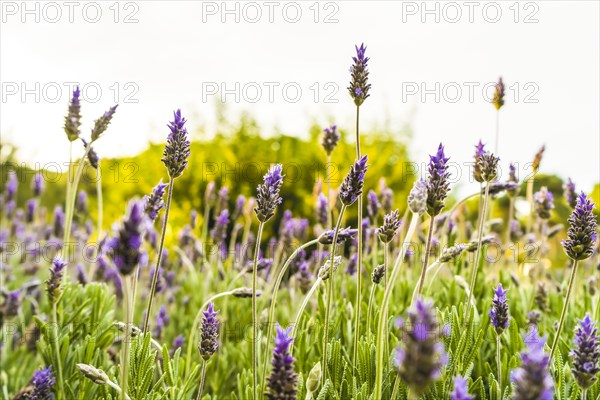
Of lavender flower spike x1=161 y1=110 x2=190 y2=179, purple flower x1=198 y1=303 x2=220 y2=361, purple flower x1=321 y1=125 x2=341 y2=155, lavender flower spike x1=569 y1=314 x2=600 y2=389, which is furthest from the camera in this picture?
purple flower x1=321 y1=125 x2=341 y2=155

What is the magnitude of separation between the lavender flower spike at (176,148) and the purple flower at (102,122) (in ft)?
1.78

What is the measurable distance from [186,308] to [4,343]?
131 cm

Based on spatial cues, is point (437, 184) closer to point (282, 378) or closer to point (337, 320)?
point (282, 378)

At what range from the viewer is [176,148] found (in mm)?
1593

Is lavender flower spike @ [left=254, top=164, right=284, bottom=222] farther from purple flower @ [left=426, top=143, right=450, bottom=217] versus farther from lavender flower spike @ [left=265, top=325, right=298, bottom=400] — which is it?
lavender flower spike @ [left=265, top=325, right=298, bottom=400]

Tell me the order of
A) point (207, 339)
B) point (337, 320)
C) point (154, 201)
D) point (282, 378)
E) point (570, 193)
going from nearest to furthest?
point (282, 378) < point (207, 339) < point (154, 201) < point (337, 320) < point (570, 193)

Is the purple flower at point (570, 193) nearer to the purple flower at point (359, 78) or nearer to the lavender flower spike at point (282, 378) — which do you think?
the purple flower at point (359, 78)

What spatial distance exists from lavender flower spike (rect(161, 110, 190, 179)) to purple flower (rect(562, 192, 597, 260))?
1.11m

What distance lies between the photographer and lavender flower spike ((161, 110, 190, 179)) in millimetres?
1575

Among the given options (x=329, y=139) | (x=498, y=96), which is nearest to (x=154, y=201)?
(x=329, y=139)

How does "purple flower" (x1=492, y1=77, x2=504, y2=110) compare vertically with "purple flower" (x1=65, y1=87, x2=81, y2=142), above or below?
above

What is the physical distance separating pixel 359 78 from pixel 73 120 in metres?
1.15

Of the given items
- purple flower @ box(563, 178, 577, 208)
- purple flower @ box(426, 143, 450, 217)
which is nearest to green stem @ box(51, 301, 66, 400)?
purple flower @ box(426, 143, 450, 217)

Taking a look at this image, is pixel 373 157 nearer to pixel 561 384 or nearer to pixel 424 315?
pixel 561 384
